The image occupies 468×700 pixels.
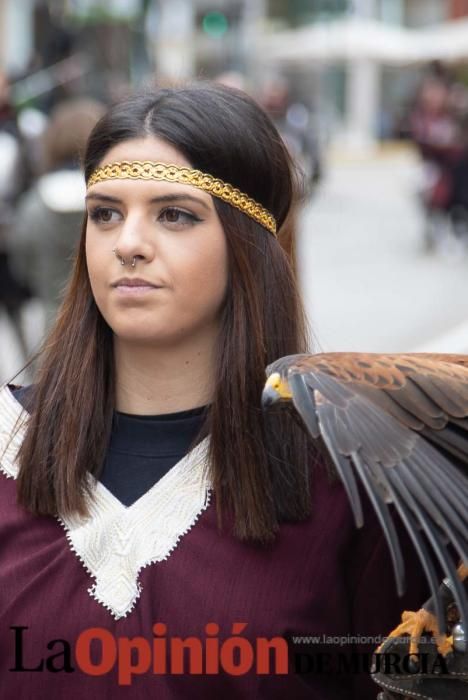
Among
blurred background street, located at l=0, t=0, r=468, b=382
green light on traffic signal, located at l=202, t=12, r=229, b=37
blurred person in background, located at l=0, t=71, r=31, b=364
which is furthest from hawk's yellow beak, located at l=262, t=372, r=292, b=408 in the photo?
A: green light on traffic signal, located at l=202, t=12, r=229, b=37

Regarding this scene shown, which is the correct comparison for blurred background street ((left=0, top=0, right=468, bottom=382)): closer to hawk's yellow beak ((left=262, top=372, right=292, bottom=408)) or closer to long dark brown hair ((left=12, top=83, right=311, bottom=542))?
long dark brown hair ((left=12, top=83, right=311, bottom=542))

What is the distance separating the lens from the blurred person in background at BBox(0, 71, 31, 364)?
9125 millimetres

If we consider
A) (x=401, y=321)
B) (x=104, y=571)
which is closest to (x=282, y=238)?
(x=104, y=571)

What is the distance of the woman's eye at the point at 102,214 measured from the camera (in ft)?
8.82

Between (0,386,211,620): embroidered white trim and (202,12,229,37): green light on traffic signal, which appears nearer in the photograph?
(0,386,211,620): embroidered white trim

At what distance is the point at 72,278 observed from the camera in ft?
9.48

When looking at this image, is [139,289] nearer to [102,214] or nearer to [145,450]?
[102,214]

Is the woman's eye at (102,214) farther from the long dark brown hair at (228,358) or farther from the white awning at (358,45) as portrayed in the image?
the white awning at (358,45)

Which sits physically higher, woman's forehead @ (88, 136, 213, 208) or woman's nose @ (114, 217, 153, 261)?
woman's forehead @ (88, 136, 213, 208)

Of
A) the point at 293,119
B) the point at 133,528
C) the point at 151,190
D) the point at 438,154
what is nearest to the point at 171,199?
the point at 151,190

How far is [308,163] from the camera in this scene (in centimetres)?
1541

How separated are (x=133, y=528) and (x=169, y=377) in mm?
303

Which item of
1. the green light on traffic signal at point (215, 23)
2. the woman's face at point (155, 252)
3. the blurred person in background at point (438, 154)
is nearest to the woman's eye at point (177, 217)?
the woman's face at point (155, 252)

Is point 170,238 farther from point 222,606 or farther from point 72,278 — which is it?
point 222,606
